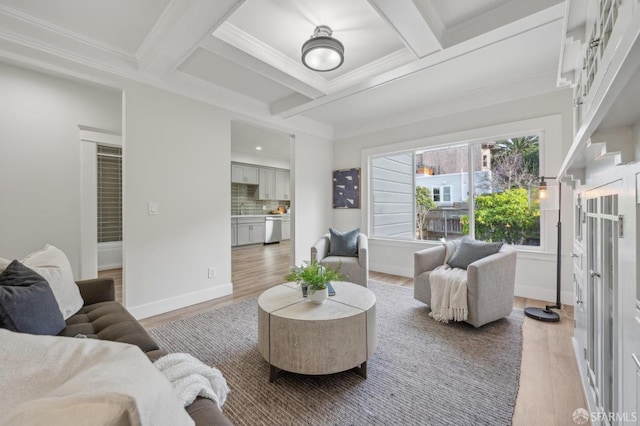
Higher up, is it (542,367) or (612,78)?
(612,78)

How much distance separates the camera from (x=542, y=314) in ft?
8.84

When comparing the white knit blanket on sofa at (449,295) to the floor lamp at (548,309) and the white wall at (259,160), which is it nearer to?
the floor lamp at (548,309)

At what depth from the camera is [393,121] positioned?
4.39 metres

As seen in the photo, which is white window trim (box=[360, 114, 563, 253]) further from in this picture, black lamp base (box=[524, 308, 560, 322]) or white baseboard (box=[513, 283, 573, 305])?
black lamp base (box=[524, 308, 560, 322])

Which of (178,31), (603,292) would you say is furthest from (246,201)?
(603,292)

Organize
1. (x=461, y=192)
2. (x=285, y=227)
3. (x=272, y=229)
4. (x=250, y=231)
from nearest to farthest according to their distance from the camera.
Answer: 1. (x=461, y=192)
2. (x=250, y=231)
3. (x=272, y=229)
4. (x=285, y=227)

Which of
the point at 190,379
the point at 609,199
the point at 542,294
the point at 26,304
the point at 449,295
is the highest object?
the point at 609,199

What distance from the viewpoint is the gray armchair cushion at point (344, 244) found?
12.3ft

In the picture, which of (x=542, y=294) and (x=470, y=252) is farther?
(x=542, y=294)

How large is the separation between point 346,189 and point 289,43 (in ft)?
9.36

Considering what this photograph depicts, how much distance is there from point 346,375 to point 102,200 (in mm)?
5488

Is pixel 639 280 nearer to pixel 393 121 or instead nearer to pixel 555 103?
pixel 555 103

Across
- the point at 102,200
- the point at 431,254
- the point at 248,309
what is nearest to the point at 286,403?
the point at 248,309

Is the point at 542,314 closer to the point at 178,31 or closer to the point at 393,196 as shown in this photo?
the point at 393,196
